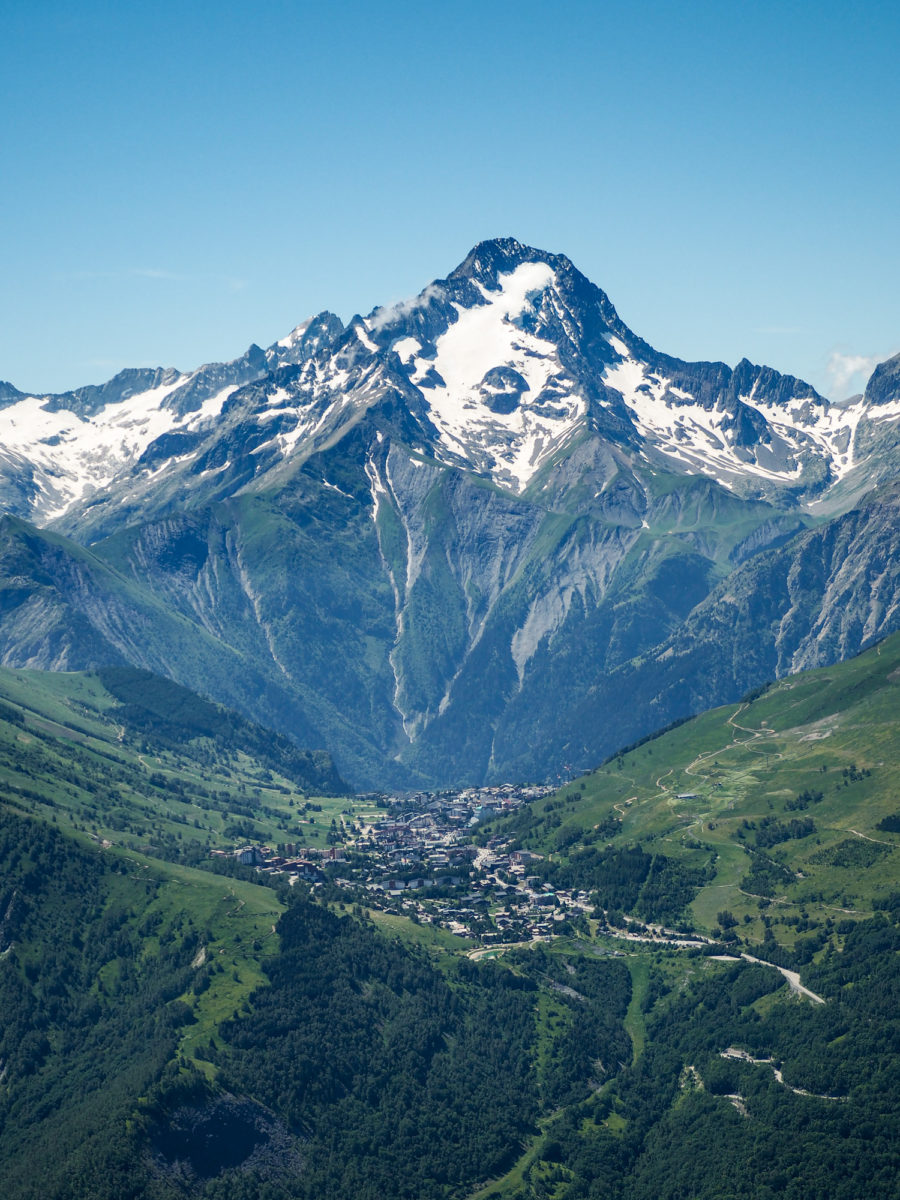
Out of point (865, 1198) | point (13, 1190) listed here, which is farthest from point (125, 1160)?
point (865, 1198)

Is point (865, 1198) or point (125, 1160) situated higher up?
point (865, 1198)

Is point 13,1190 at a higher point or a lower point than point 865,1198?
lower

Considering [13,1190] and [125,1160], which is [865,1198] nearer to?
[125,1160]
